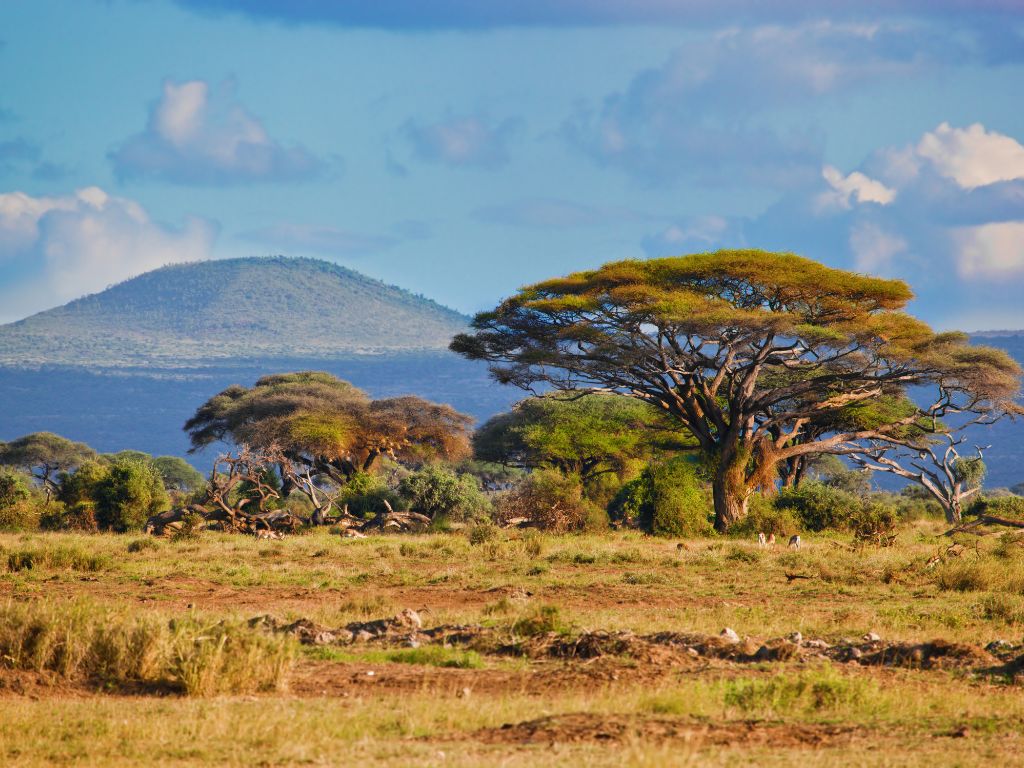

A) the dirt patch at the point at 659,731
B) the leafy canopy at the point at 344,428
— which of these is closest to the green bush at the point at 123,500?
the leafy canopy at the point at 344,428

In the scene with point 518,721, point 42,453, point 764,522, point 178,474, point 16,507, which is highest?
point 42,453

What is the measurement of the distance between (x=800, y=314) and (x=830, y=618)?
67.0 feet

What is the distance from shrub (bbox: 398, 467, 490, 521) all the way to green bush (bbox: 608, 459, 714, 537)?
5.23 m

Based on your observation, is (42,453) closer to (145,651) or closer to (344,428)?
(344,428)

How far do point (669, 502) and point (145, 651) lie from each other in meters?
25.4

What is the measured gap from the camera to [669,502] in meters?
35.6

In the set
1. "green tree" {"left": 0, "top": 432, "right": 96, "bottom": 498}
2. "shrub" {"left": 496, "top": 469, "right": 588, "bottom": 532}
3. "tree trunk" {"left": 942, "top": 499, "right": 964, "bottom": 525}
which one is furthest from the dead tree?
"green tree" {"left": 0, "top": 432, "right": 96, "bottom": 498}

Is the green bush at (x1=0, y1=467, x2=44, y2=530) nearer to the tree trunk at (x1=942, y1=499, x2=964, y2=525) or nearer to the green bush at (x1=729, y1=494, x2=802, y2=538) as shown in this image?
the green bush at (x1=729, y1=494, x2=802, y2=538)

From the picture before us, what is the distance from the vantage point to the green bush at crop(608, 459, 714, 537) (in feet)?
116

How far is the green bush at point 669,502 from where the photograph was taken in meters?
35.2

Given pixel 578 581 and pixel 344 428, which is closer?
pixel 578 581

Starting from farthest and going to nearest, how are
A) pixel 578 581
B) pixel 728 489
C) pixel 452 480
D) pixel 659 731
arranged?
pixel 452 480, pixel 728 489, pixel 578 581, pixel 659 731

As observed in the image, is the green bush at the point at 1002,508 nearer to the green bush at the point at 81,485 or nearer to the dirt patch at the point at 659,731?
the green bush at the point at 81,485

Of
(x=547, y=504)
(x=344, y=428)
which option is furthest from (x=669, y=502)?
(x=344, y=428)
